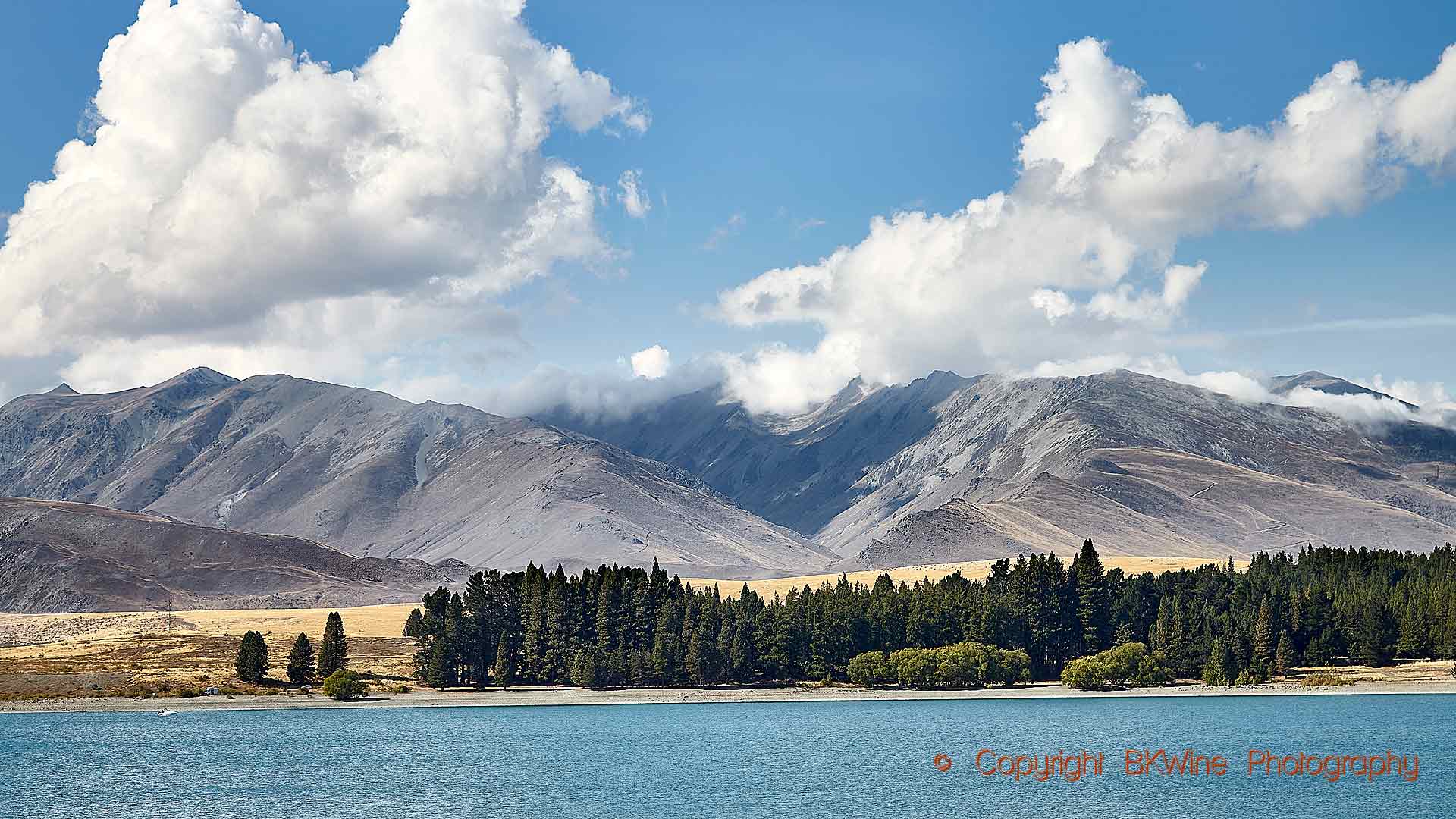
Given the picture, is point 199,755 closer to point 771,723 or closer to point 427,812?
point 427,812

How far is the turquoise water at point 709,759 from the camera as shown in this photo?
11081cm

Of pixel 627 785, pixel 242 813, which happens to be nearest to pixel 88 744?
pixel 242 813

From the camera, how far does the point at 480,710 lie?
196 metres

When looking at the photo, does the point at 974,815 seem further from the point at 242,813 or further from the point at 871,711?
the point at 871,711

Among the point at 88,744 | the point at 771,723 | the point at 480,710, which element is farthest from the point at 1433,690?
the point at 88,744

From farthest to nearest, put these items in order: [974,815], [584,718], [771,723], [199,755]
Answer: [584,718] → [771,723] → [199,755] → [974,815]

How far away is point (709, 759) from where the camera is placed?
138 meters

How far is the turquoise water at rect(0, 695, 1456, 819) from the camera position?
111 meters

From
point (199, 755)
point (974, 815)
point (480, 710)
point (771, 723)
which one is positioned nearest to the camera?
point (974, 815)

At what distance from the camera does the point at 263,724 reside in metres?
178

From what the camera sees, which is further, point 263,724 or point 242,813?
point 263,724

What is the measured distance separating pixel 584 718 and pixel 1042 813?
86.5m

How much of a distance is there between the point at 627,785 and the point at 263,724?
70.5 m

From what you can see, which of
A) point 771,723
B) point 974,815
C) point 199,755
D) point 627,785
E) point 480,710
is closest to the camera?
point 974,815
